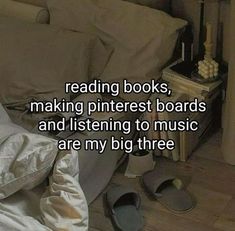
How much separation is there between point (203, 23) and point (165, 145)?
23.8 inches

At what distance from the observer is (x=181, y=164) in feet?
8.02

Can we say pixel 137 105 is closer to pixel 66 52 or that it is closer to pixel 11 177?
pixel 66 52

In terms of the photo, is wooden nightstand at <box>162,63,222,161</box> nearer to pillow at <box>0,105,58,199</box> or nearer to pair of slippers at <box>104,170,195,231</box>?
pair of slippers at <box>104,170,195,231</box>

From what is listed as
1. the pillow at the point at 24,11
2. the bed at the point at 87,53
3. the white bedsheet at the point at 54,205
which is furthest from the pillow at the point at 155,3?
the white bedsheet at the point at 54,205

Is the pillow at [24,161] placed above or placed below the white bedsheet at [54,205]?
above

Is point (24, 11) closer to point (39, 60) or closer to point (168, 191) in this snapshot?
point (39, 60)

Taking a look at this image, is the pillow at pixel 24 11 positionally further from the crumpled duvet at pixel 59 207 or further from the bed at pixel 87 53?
the crumpled duvet at pixel 59 207

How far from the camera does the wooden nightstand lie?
7.65 ft

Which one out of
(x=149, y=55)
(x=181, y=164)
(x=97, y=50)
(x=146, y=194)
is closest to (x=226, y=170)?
(x=181, y=164)

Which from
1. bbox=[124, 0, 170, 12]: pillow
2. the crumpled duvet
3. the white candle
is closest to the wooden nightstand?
the white candle

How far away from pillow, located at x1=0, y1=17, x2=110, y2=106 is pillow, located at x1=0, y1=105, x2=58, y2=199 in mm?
607

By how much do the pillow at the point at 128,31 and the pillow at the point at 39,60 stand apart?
0.08 m

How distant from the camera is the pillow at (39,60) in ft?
7.45

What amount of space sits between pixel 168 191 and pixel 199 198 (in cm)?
14
